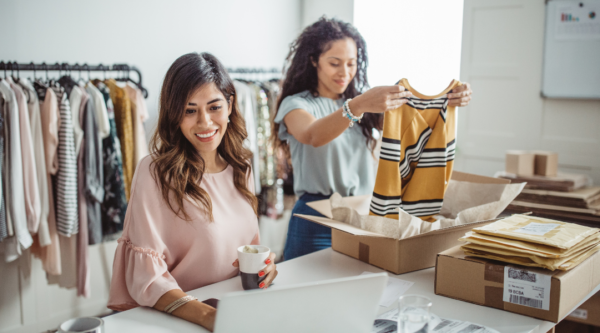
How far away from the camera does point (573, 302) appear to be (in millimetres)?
1224

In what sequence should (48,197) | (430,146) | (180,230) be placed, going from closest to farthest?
(180,230)
(430,146)
(48,197)

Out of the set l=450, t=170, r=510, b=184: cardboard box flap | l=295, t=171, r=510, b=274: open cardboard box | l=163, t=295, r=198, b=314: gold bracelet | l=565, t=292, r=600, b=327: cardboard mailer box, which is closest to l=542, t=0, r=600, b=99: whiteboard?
l=565, t=292, r=600, b=327: cardboard mailer box

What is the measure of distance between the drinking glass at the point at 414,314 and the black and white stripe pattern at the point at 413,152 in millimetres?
756

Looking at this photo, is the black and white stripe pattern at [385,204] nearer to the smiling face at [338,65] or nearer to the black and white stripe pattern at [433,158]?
the black and white stripe pattern at [433,158]

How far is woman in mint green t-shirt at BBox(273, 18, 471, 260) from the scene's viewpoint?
191cm

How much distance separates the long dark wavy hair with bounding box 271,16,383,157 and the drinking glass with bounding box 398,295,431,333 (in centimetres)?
107

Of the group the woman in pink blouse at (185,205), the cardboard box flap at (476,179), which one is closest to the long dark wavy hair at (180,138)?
the woman in pink blouse at (185,205)

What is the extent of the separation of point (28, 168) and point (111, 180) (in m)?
0.40

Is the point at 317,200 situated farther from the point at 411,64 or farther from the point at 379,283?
the point at 411,64

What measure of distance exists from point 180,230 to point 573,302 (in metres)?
1.03

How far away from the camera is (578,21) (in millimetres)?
2795

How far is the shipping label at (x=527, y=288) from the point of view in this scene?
1171 millimetres

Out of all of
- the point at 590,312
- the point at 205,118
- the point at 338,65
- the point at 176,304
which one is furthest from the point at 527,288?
the point at 590,312

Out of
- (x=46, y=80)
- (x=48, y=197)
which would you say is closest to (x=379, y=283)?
(x=48, y=197)
